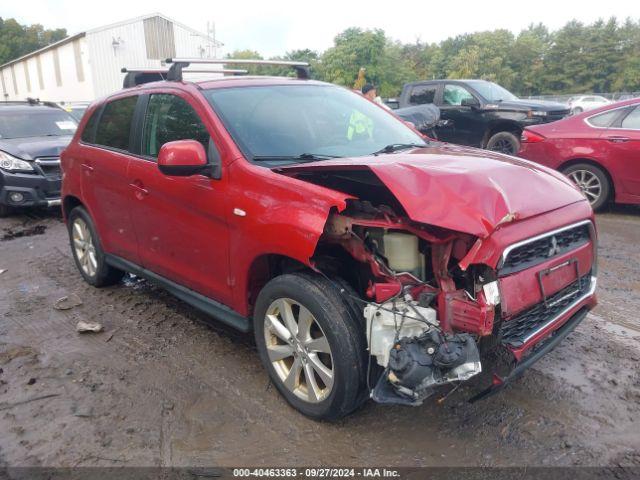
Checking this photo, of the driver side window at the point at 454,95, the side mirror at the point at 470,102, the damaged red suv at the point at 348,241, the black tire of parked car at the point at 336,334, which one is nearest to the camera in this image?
the damaged red suv at the point at 348,241

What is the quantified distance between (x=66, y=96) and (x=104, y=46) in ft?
25.9

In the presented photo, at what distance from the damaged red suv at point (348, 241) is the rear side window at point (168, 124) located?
0.6 inches

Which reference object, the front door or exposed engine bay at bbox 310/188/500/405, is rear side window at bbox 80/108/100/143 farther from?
the front door

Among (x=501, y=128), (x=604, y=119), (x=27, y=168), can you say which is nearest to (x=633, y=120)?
(x=604, y=119)

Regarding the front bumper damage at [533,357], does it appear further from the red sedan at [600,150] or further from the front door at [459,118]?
the front door at [459,118]

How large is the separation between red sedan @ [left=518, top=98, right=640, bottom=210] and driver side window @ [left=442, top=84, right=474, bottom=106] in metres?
4.00

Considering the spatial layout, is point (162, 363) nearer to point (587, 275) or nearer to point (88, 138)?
point (88, 138)

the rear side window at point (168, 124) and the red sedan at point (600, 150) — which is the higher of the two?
the rear side window at point (168, 124)

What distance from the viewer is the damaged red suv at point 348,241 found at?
252 cm

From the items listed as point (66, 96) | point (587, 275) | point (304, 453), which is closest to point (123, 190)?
point (304, 453)

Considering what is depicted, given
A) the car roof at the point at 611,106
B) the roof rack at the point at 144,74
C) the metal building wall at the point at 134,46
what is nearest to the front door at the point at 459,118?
the car roof at the point at 611,106

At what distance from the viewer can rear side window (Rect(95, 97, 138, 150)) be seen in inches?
170

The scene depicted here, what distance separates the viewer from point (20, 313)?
471 centimetres

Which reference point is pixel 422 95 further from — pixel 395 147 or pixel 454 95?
pixel 395 147
